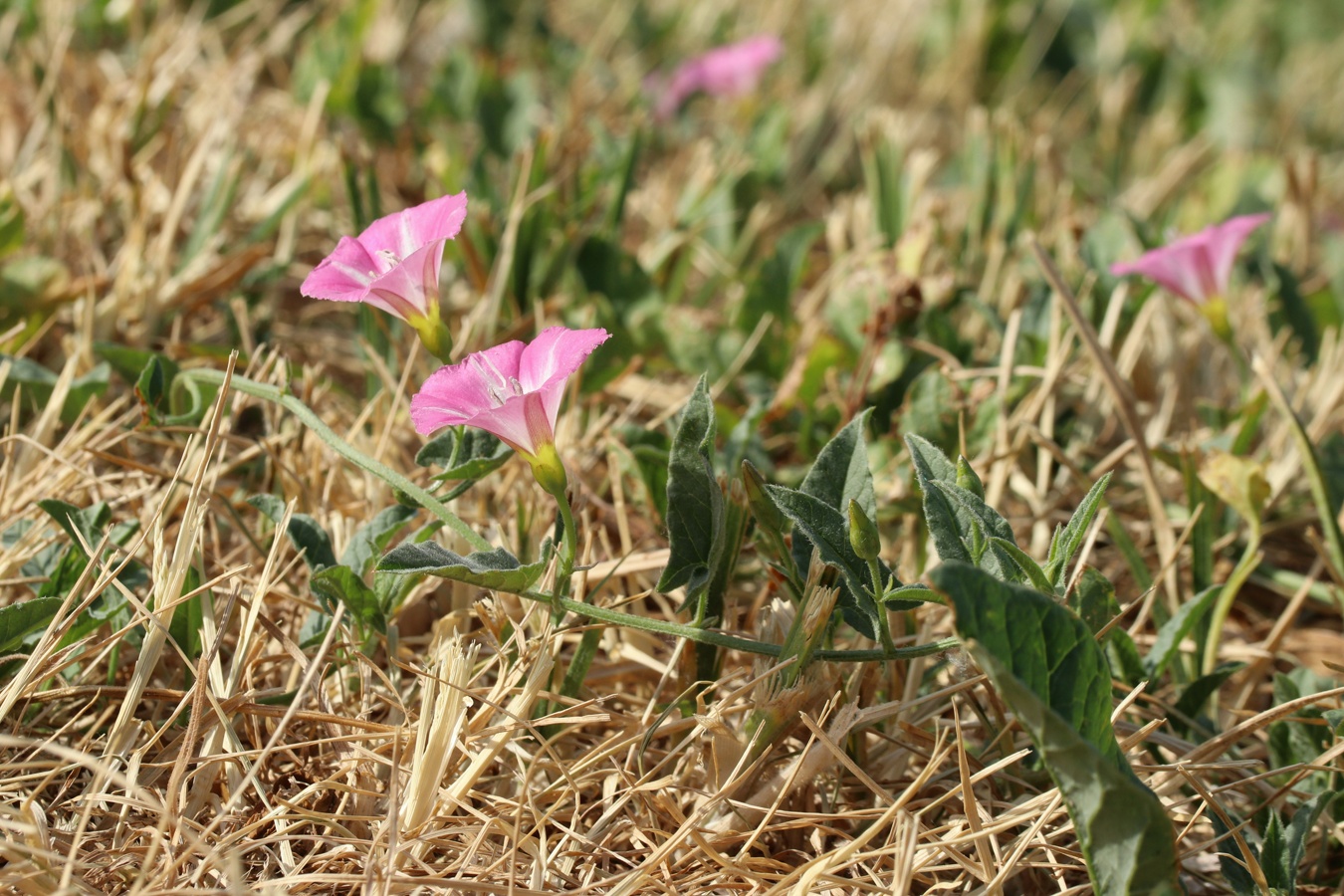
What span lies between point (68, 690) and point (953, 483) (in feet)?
3.00

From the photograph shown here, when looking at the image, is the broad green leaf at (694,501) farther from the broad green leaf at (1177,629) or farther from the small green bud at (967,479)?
the broad green leaf at (1177,629)

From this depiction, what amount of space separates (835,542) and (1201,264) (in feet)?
3.08

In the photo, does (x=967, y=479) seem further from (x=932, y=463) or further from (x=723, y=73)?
(x=723, y=73)

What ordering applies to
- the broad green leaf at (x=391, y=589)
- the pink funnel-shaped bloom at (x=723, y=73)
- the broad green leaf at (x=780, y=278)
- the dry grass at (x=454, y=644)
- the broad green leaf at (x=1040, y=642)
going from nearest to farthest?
the broad green leaf at (x=1040, y=642) < the dry grass at (x=454, y=644) < the broad green leaf at (x=391, y=589) < the broad green leaf at (x=780, y=278) < the pink funnel-shaped bloom at (x=723, y=73)

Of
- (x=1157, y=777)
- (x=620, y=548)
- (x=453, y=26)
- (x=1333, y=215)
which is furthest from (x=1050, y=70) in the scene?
(x=1157, y=777)

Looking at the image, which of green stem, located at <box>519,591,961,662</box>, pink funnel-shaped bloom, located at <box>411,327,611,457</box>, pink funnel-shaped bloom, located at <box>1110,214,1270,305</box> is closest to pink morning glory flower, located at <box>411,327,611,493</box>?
pink funnel-shaped bloom, located at <box>411,327,611,457</box>

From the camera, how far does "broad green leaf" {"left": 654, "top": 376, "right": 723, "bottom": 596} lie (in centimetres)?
114

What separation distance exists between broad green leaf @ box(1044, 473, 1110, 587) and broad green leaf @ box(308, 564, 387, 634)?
677 millimetres

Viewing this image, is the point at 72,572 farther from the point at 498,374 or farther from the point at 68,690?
the point at 498,374

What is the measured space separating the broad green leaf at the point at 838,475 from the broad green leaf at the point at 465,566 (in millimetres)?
287

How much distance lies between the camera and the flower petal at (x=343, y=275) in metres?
1.17

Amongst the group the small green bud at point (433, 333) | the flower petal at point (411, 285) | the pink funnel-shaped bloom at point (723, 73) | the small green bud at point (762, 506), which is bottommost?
the pink funnel-shaped bloom at point (723, 73)

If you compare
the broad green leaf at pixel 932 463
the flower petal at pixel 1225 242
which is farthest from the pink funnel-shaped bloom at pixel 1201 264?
the broad green leaf at pixel 932 463

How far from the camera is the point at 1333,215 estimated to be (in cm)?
306
